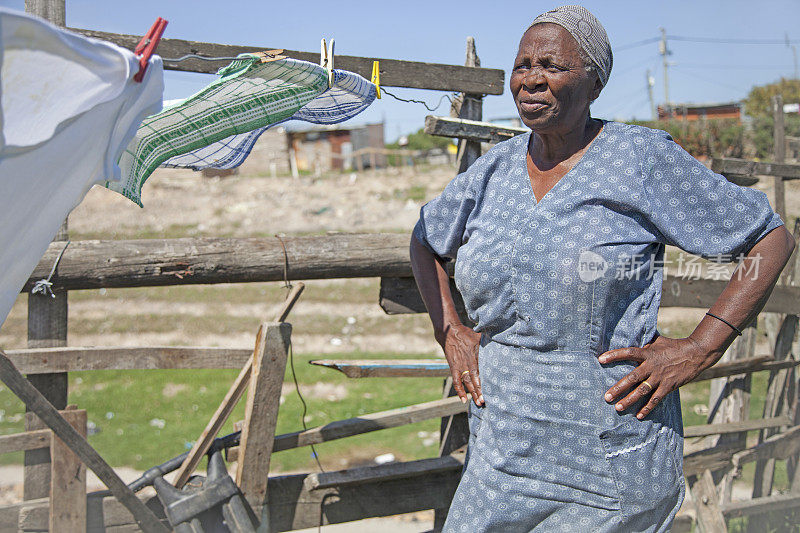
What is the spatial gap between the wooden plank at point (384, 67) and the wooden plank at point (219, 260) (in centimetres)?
76

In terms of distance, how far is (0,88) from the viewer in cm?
113

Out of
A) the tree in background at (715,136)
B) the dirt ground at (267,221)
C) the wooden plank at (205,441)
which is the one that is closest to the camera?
the wooden plank at (205,441)

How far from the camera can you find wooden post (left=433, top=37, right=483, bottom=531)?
348 centimetres

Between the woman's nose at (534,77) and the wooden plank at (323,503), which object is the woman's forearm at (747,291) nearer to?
the woman's nose at (534,77)

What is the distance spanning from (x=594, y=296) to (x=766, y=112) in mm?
31431

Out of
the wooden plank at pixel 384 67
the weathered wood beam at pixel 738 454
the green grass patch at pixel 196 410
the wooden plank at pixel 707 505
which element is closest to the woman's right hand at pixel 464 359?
the wooden plank at pixel 384 67

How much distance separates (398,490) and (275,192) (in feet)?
56.3

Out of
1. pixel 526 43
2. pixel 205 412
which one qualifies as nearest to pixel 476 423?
pixel 526 43

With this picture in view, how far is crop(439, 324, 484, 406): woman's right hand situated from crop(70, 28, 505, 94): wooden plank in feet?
4.70

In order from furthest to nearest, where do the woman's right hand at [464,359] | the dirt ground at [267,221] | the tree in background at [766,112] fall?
the tree in background at [766,112]
the dirt ground at [267,221]
the woman's right hand at [464,359]

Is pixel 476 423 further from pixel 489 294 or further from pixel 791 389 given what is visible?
pixel 791 389

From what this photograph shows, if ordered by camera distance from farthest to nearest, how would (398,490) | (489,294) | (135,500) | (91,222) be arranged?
(91,222) → (398,490) → (135,500) → (489,294)

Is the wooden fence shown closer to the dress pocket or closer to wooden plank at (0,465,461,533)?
wooden plank at (0,465,461,533)

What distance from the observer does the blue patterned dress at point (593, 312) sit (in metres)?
1.83
